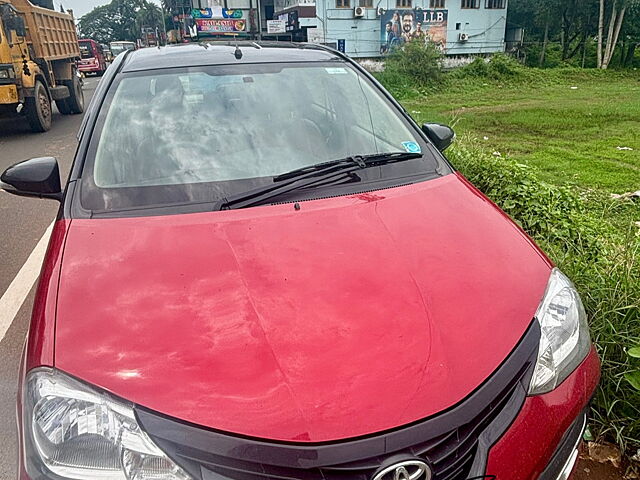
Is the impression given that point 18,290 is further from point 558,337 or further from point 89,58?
point 89,58

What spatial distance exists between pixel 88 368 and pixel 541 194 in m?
3.88

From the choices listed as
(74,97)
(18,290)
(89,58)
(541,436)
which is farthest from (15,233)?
(89,58)

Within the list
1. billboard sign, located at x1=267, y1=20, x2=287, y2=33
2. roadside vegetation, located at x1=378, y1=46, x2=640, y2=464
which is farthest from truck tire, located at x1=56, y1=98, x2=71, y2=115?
billboard sign, located at x1=267, y1=20, x2=287, y2=33

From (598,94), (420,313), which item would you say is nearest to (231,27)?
(598,94)

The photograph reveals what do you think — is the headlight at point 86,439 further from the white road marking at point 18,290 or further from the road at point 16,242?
the white road marking at point 18,290

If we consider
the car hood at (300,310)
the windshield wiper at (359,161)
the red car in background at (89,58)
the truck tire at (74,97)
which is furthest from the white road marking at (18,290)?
the red car in background at (89,58)

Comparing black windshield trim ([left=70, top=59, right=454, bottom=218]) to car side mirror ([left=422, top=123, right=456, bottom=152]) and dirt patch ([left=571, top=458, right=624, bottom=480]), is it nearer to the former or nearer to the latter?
car side mirror ([left=422, top=123, right=456, bottom=152])

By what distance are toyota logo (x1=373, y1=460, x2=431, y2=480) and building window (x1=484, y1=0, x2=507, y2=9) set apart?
118 ft

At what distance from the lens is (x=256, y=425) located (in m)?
1.17

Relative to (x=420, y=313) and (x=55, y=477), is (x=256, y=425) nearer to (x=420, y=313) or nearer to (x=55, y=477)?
(x=55, y=477)

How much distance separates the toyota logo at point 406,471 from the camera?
115 cm

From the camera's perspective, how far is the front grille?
1138 millimetres

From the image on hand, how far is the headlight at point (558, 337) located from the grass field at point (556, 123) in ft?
16.9

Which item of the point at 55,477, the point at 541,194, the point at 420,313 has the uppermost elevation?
the point at 420,313
